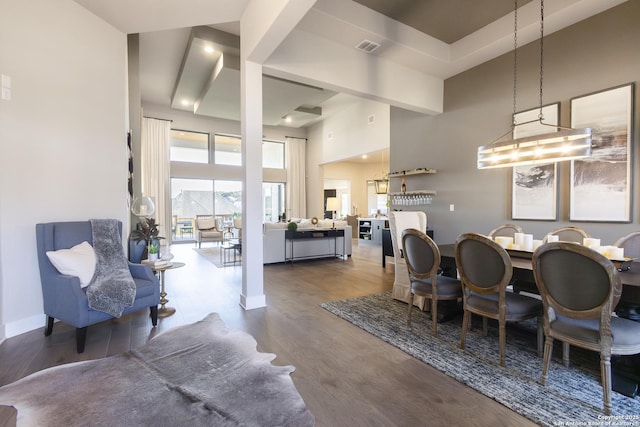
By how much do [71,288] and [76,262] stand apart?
272mm

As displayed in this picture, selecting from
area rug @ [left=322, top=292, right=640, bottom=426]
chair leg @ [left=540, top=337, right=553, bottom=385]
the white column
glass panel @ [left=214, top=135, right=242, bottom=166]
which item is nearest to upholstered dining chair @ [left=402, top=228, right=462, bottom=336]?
area rug @ [left=322, top=292, right=640, bottom=426]

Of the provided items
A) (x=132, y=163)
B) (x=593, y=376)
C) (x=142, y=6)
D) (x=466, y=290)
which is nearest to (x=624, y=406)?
(x=593, y=376)

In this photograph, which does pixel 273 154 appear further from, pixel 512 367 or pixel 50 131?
pixel 512 367

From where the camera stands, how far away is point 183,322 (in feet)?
9.87

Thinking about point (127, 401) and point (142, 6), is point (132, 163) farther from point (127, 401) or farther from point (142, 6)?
point (127, 401)

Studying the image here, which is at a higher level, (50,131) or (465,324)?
(50,131)

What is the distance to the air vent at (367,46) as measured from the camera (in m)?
4.09

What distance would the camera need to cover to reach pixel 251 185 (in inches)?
→ 136

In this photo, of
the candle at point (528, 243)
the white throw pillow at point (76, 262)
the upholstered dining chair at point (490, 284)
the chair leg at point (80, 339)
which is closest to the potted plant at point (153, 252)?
the white throw pillow at point (76, 262)

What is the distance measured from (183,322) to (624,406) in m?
3.49

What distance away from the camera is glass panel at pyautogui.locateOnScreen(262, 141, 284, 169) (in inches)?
423

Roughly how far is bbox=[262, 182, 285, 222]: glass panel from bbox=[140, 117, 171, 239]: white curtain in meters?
3.47

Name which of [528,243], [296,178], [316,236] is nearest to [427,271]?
[528,243]

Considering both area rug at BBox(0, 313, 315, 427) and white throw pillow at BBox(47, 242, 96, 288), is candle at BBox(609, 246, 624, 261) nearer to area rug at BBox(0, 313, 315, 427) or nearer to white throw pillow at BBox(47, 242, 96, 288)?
area rug at BBox(0, 313, 315, 427)
